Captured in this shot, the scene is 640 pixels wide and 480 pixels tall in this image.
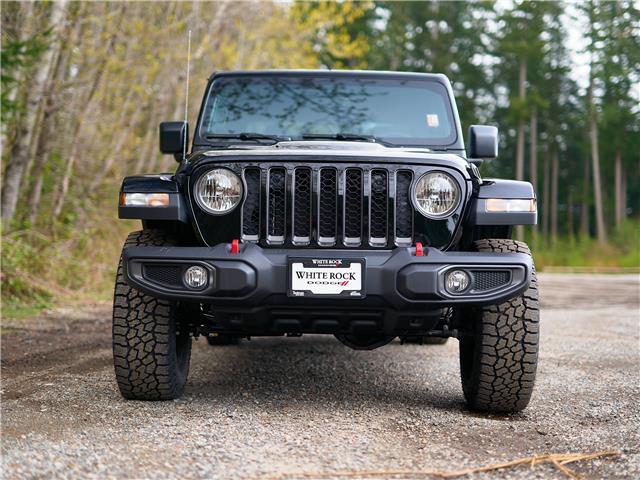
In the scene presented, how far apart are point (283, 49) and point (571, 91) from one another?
36401mm

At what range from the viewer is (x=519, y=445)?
349cm

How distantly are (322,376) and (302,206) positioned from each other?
1611 millimetres

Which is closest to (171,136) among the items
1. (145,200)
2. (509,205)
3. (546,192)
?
(145,200)

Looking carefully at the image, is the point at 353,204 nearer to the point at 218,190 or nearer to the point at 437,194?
the point at 437,194

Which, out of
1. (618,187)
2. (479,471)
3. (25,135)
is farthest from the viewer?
(618,187)

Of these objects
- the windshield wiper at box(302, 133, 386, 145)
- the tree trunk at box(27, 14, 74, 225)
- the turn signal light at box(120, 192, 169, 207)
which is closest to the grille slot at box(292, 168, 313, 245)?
the turn signal light at box(120, 192, 169, 207)

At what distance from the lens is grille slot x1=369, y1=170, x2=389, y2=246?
4.04m

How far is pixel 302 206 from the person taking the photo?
405 cm

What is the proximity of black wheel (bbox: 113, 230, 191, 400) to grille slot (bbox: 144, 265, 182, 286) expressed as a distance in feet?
0.79

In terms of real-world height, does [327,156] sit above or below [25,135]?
below

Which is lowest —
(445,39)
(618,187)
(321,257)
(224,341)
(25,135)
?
(618,187)

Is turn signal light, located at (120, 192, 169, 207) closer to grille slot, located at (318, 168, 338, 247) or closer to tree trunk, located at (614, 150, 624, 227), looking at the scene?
grille slot, located at (318, 168, 338, 247)

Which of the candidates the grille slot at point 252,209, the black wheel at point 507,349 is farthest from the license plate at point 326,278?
the black wheel at point 507,349

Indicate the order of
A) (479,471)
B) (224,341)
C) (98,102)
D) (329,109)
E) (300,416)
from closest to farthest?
(479,471) < (300,416) < (329,109) < (224,341) < (98,102)
